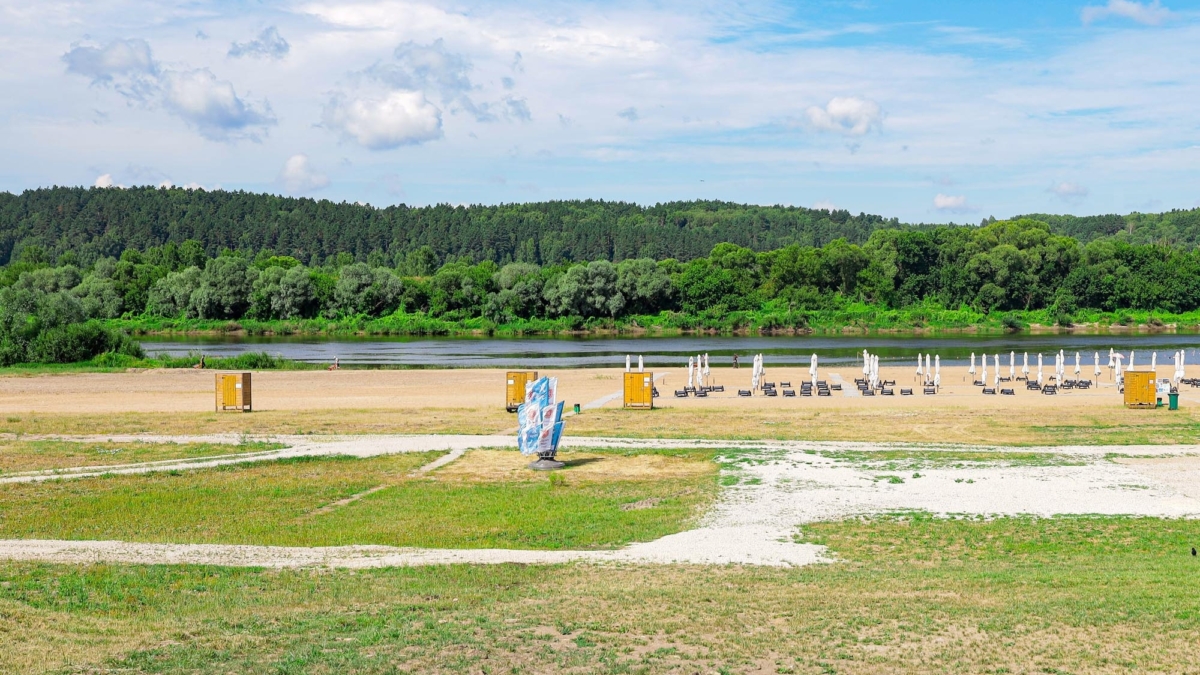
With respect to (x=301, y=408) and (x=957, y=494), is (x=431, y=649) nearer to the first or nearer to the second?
(x=957, y=494)

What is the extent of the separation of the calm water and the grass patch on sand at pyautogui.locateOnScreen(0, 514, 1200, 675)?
64.0 meters

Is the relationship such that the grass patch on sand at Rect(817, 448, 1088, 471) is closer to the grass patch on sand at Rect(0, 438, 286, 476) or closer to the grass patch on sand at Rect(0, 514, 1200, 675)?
the grass patch on sand at Rect(0, 514, 1200, 675)

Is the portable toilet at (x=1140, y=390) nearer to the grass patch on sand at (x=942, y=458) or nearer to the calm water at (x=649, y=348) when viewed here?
the grass patch on sand at (x=942, y=458)

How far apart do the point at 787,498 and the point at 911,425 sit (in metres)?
16.2

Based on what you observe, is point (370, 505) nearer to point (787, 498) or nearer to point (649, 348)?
point (787, 498)

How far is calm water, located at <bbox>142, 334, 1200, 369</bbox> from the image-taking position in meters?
87.8

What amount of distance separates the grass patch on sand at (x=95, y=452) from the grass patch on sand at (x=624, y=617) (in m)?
14.2

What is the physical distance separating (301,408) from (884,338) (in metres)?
90.4

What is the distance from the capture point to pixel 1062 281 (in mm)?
148875

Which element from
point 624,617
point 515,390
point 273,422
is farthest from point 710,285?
point 624,617

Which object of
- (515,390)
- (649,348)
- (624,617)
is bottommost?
(624,617)

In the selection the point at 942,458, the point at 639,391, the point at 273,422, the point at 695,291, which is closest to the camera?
the point at 942,458

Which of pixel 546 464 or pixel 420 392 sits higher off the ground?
pixel 546 464

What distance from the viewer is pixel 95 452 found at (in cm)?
3216
